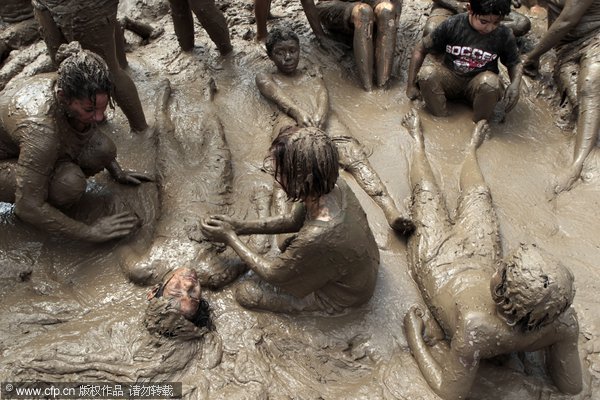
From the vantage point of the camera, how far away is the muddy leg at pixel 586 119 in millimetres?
3801

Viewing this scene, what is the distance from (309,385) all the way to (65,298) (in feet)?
5.04

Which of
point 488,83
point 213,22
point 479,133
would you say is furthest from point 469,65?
point 213,22

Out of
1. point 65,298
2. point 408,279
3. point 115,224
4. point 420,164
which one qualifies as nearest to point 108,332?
point 65,298

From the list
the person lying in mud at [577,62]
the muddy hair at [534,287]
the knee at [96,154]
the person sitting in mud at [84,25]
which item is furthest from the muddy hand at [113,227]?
the person lying in mud at [577,62]

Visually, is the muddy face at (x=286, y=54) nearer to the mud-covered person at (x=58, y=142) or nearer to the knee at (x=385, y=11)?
the knee at (x=385, y=11)

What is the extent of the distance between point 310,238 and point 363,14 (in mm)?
2759

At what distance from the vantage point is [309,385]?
105 inches

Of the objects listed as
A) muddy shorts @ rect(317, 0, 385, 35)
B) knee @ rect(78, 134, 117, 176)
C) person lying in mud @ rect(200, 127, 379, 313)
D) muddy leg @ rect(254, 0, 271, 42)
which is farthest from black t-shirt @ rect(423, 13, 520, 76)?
knee @ rect(78, 134, 117, 176)

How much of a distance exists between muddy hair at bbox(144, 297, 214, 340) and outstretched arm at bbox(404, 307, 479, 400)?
47.0 inches

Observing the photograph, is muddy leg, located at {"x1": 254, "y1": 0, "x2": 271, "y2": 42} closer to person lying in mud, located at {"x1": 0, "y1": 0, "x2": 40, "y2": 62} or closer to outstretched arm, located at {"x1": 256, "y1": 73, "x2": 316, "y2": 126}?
outstretched arm, located at {"x1": 256, "y1": 73, "x2": 316, "y2": 126}

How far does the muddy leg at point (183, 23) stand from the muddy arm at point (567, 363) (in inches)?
153

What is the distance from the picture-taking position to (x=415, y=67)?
4227 mm

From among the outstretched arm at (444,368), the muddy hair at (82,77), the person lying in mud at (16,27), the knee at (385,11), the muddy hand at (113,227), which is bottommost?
the outstretched arm at (444,368)

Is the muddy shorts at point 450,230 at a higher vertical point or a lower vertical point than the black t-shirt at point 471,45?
lower
